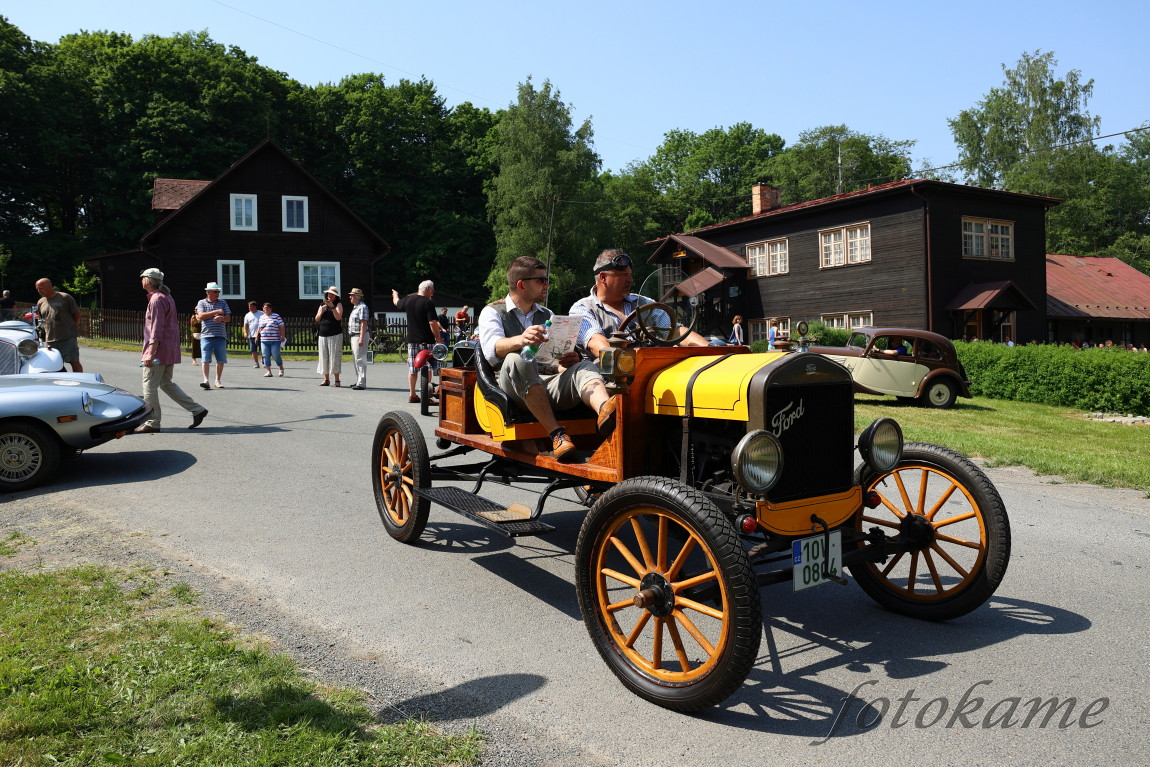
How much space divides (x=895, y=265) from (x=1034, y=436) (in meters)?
18.2

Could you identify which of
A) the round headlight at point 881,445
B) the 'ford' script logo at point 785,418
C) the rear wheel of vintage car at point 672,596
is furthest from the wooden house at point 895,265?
the rear wheel of vintage car at point 672,596

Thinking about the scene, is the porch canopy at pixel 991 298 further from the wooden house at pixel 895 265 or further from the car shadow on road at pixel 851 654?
the car shadow on road at pixel 851 654

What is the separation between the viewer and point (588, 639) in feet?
13.5

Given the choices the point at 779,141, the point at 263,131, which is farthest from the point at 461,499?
the point at 779,141

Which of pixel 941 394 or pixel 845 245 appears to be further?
pixel 845 245

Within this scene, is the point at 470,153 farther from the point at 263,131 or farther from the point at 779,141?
the point at 779,141

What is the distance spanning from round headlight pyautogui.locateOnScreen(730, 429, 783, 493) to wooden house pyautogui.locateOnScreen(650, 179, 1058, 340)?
26.1 m

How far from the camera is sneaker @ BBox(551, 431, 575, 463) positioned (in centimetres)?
462

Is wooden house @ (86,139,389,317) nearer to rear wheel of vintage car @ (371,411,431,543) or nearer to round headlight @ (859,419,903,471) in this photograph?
rear wheel of vintage car @ (371,411,431,543)

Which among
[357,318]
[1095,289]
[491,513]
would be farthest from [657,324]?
[1095,289]

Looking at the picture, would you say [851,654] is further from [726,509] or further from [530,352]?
[530,352]

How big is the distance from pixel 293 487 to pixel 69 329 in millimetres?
7671

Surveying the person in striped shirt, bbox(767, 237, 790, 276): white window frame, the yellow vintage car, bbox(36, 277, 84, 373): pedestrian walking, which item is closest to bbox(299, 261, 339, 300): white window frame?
→ the person in striped shirt

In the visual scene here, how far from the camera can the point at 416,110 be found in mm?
63719
